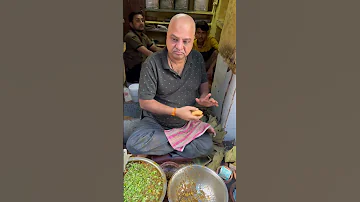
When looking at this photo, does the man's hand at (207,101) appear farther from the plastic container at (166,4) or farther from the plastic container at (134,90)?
the plastic container at (166,4)

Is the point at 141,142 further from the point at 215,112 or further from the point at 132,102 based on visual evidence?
the point at 215,112

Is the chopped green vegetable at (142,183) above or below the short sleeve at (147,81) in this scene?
below

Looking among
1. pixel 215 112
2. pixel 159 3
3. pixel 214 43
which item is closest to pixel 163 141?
pixel 215 112

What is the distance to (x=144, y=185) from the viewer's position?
2.32 m

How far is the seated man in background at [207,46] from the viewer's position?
93.9 inches

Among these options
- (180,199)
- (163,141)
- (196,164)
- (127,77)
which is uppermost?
(127,77)

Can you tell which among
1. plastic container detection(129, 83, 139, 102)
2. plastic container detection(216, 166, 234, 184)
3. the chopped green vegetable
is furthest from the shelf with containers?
plastic container detection(216, 166, 234, 184)

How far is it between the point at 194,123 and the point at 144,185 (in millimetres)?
615

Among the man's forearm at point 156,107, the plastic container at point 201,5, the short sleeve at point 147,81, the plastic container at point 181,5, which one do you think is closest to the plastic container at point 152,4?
the plastic container at point 181,5

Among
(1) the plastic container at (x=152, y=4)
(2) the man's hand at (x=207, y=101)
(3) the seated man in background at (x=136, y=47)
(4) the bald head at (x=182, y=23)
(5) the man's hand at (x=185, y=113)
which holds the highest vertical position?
(1) the plastic container at (x=152, y=4)

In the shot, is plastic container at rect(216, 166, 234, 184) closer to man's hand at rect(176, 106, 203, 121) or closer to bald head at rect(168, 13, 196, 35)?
man's hand at rect(176, 106, 203, 121)

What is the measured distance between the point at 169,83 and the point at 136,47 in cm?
37

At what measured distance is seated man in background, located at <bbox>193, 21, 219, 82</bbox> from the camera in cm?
238

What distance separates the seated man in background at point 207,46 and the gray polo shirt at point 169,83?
4 cm
